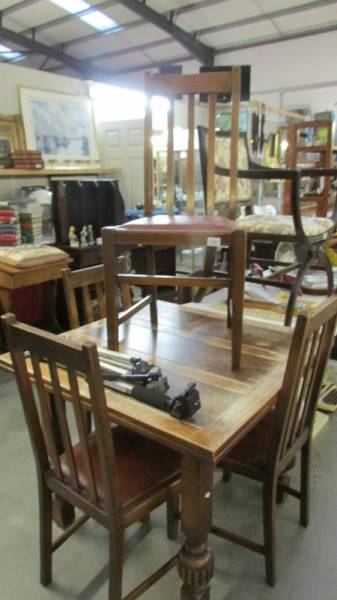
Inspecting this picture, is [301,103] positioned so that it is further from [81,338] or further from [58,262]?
[81,338]

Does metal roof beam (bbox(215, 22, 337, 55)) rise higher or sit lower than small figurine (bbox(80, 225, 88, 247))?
higher

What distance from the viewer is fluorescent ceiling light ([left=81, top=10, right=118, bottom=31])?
5.69m

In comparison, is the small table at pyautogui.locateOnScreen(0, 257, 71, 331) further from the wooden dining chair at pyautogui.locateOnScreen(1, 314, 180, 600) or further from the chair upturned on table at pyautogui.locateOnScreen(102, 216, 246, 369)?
the wooden dining chair at pyautogui.locateOnScreen(1, 314, 180, 600)

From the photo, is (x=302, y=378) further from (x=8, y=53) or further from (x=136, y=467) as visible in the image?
(x=8, y=53)

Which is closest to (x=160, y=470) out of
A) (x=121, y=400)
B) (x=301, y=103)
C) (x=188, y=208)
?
(x=121, y=400)

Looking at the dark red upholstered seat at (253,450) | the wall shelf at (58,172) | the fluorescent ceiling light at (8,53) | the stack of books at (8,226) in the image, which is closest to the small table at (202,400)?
the dark red upholstered seat at (253,450)

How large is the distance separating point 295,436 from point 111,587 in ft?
2.32

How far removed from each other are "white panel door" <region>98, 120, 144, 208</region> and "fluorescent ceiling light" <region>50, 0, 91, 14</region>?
1966mm

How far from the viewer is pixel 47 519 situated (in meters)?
1.29

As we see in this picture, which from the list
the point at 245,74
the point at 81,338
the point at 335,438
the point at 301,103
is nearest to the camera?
the point at 81,338

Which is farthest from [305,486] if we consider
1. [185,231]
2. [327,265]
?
[327,265]

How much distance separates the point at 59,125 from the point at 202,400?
3685 mm

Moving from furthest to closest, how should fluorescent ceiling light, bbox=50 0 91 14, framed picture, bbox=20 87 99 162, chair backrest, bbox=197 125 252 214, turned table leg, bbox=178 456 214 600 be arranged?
fluorescent ceiling light, bbox=50 0 91 14
framed picture, bbox=20 87 99 162
chair backrest, bbox=197 125 252 214
turned table leg, bbox=178 456 214 600

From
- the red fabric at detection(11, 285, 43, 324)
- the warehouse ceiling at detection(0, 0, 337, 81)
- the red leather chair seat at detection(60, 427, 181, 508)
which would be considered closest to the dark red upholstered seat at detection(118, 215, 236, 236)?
the red leather chair seat at detection(60, 427, 181, 508)
